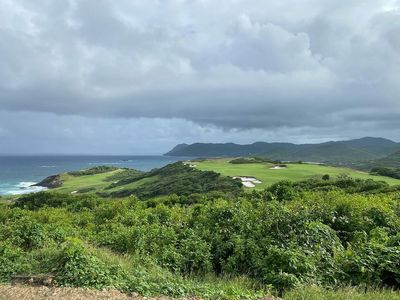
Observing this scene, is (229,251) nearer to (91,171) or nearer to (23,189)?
(23,189)

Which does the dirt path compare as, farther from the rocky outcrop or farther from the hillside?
the rocky outcrop

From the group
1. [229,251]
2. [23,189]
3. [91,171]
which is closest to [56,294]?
[229,251]

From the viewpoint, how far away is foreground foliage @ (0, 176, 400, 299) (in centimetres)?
923

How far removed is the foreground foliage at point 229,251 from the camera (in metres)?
9.23

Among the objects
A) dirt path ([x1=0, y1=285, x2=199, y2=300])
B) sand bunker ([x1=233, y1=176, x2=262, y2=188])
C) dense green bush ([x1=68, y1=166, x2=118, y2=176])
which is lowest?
dense green bush ([x1=68, y1=166, x2=118, y2=176])

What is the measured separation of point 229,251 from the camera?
13.2 meters

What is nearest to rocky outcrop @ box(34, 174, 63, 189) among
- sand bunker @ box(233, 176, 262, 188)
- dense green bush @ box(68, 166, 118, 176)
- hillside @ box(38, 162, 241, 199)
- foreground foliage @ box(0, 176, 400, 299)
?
hillside @ box(38, 162, 241, 199)

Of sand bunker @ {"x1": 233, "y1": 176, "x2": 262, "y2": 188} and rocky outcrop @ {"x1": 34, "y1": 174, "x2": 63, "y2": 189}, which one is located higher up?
sand bunker @ {"x1": 233, "y1": 176, "x2": 262, "y2": 188}

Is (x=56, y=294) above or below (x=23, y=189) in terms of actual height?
above

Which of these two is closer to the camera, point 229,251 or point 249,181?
point 229,251

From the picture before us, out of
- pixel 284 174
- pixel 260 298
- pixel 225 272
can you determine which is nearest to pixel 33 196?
pixel 225 272

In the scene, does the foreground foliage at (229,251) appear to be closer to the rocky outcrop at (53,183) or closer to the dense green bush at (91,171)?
the rocky outcrop at (53,183)

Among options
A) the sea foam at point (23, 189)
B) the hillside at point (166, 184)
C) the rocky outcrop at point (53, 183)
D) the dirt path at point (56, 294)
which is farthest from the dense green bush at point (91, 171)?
the dirt path at point (56, 294)

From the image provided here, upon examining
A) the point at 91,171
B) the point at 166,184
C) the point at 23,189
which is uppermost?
the point at 166,184
